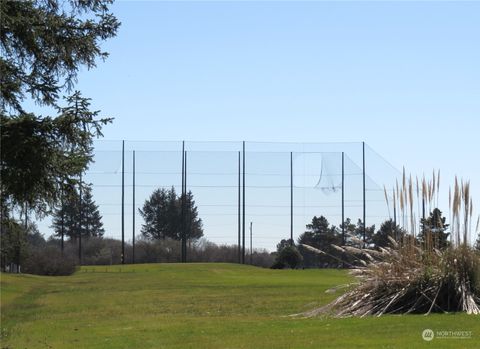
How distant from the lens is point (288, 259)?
4625 cm

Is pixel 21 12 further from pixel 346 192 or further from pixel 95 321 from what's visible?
pixel 346 192

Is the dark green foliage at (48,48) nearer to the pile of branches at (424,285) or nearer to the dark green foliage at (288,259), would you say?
the pile of branches at (424,285)

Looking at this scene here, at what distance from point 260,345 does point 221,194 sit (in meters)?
44.0

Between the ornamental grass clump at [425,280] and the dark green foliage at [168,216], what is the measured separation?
133ft

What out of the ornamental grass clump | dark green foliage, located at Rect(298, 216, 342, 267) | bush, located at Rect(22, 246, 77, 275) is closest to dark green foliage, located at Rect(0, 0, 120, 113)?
the ornamental grass clump

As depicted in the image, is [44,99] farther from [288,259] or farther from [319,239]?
[319,239]

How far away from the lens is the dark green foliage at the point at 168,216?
175ft

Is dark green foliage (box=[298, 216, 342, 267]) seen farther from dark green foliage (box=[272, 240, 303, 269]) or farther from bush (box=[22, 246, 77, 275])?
bush (box=[22, 246, 77, 275])

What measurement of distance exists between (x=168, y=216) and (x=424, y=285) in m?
54.1

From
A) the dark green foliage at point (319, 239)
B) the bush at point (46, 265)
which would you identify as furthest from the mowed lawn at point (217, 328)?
the dark green foliage at point (319, 239)

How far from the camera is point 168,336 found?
9555mm

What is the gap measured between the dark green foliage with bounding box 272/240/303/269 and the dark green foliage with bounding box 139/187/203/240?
7751 mm

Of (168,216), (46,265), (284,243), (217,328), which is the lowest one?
(46,265)

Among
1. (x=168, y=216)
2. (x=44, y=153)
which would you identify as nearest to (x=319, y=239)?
(x=168, y=216)
